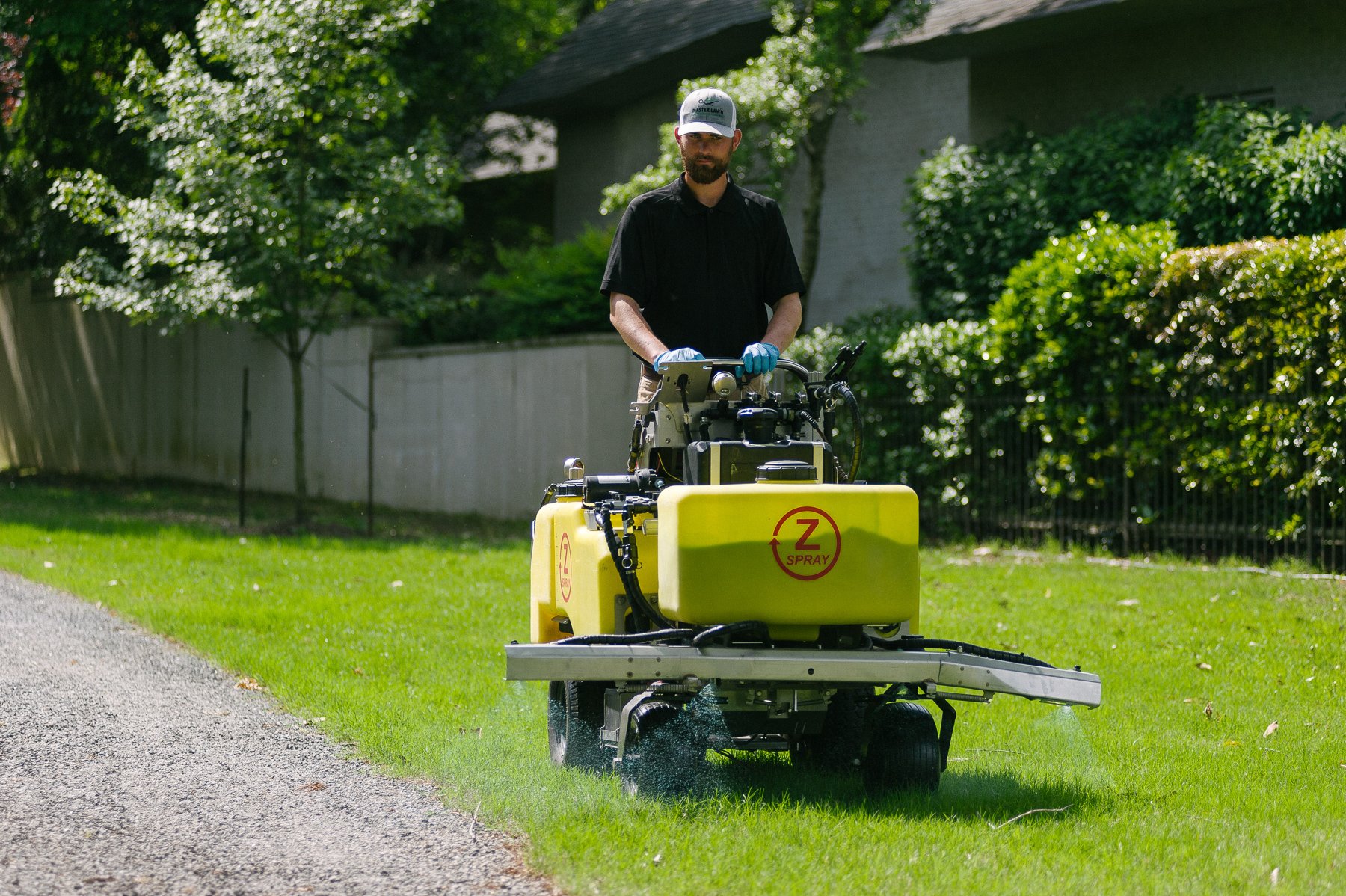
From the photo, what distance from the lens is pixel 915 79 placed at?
1852 cm

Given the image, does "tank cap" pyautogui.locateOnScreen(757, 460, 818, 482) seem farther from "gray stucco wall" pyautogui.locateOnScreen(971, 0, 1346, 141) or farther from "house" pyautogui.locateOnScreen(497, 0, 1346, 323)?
"gray stucco wall" pyautogui.locateOnScreen(971, 0, 1346, 141)

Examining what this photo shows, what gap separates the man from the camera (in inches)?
210

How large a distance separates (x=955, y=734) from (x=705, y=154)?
2489 mm

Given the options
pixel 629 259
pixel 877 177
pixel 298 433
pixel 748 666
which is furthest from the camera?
pixel 877 177

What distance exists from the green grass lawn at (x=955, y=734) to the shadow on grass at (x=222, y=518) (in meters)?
1.31

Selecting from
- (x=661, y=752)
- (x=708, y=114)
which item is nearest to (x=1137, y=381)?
(x=708, y=114)

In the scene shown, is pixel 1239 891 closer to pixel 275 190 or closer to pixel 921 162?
pixel 275 190

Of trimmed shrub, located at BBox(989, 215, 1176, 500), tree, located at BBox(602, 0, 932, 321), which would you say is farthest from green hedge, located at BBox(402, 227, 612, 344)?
trimmed shrub, located at BBox(989, 215, 1176, 500)

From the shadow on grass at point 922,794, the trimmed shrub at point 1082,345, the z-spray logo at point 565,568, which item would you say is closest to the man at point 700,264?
the z-spray logo at point 565,568

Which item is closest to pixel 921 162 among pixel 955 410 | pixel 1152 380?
pixel 955 410

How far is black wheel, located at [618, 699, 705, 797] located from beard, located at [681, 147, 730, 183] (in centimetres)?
191

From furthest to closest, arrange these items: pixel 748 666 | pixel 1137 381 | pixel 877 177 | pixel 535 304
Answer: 1. pixel 877 177
2. pixel 535 304
3. pixel 1137 381
4. pixel 748 666

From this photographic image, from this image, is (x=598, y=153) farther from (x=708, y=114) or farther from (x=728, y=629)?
(x=728, y=629)

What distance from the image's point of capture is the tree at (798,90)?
1572 centimetres
